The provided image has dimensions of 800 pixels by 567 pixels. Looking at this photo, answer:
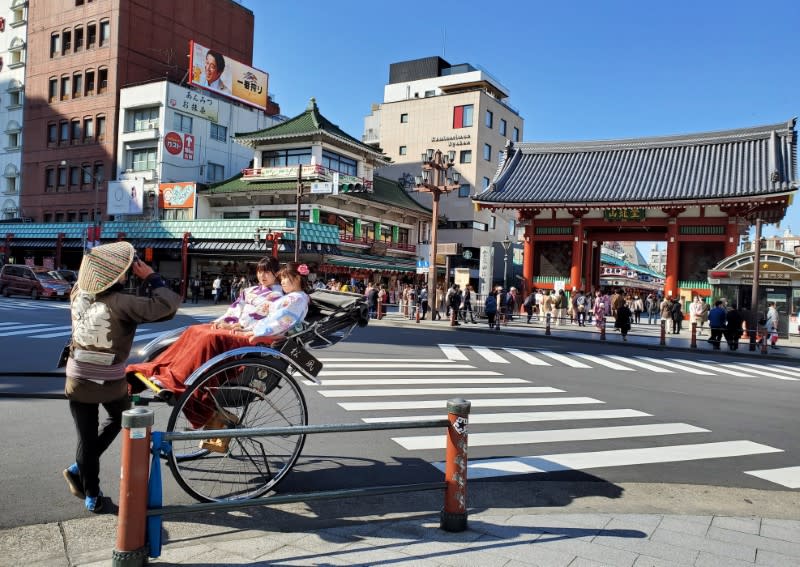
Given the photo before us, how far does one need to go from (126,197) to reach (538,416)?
38.3 m

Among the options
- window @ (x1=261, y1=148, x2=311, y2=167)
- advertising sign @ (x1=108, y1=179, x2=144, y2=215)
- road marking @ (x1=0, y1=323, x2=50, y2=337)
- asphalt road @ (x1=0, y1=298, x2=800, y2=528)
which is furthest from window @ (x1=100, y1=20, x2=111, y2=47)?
asphalt road @ (x1=0, y1=298, x2=800, y2=528)

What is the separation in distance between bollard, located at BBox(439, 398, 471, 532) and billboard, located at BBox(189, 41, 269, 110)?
136ft

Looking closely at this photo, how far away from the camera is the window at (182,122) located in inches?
1562

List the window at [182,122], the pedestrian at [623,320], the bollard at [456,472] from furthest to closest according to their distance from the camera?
1. the window at [182,122]
2. the pedestrian at [623,320]
3. the bollard at [456,472]

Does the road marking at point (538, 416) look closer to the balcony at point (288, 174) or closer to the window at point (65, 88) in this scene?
the balcony at point (288, 174)

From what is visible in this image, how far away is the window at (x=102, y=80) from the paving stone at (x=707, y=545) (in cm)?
4765

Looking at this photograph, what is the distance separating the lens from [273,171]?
37906 mm

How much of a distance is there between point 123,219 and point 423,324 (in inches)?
1093

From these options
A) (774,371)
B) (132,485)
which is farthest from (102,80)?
(132,485)

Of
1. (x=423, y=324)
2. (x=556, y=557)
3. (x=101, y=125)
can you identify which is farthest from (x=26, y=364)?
(x=101, y=125)

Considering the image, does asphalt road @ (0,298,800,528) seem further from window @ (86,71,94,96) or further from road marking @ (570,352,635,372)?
window @ (86,71,94,96)

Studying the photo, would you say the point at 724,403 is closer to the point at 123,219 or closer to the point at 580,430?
the point at 580,430

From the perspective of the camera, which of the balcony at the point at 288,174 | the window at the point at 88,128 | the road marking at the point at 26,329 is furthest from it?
the window at the point at 88,128

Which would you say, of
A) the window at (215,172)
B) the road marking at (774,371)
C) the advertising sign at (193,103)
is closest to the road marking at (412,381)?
the road marking at (774,371)
